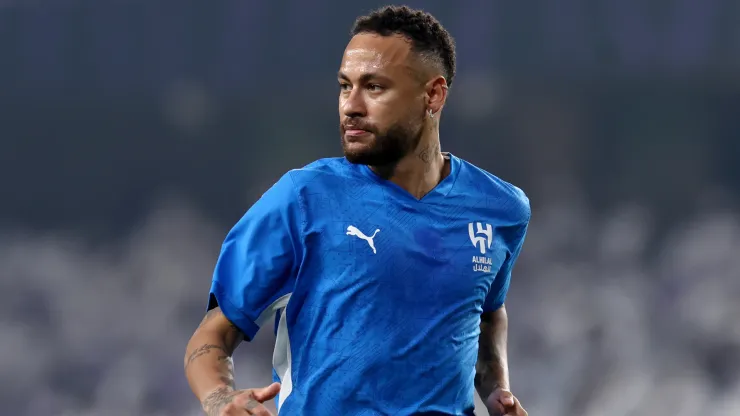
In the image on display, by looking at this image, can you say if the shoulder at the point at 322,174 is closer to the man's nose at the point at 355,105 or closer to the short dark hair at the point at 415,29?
the man's nose at the point at 355,105

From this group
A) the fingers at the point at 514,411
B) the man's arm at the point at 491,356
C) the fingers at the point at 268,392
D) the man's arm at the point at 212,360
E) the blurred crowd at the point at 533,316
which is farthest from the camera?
the blurred crowd at the point at 533,316

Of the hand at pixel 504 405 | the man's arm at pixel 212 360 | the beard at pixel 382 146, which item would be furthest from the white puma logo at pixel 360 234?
the hand at pixel 504 405

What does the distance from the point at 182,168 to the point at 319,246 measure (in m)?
1.90

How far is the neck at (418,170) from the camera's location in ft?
6.15

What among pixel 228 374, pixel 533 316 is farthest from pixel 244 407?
pixel 533 316

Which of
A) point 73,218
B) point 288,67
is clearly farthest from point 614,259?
point 73,218

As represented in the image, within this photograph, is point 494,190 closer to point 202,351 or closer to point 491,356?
point 491,356

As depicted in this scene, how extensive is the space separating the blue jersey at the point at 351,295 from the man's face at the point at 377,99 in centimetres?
7

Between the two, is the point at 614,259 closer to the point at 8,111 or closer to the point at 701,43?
the point at 701,43

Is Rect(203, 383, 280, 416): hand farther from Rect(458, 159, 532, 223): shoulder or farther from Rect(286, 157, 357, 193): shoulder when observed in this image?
Rect(458, 159, 532, 223): shoulder

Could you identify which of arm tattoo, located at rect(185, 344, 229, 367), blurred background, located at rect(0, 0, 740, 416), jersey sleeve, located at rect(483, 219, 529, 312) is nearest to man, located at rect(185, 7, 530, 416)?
arm tattoo, located at rect(185, 344, 229, 367)

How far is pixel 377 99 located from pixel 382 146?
3.4 inches

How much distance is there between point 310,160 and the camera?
3.66 metres

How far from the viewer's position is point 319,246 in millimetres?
1768
